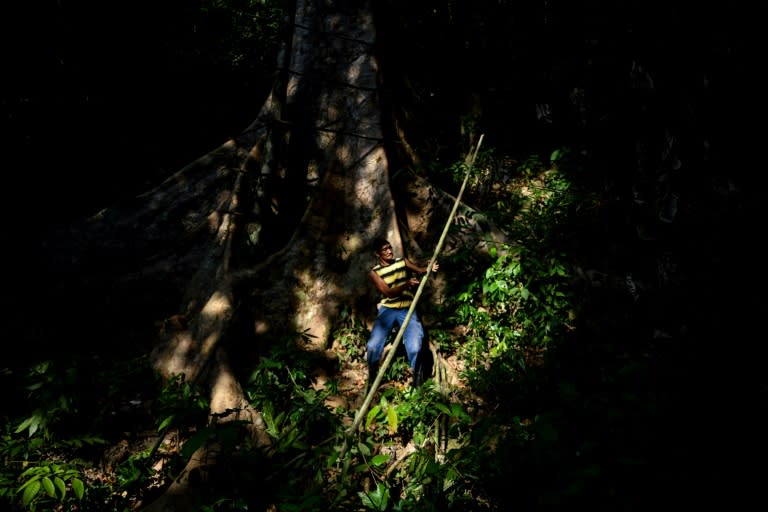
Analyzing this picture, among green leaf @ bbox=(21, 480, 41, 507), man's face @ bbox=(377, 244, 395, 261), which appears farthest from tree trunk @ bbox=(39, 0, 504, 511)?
green leaf @ bbox=(21, 480, 41, 507)

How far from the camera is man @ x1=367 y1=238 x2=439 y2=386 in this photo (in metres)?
3.77

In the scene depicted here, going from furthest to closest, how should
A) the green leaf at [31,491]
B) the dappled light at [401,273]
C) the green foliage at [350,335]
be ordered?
the green foliage at [350,335]
the green leaf at [31,491]
the dappled light at [401,273]

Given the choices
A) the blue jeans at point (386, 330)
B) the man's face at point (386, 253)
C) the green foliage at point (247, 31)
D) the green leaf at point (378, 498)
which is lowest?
the blue jeans at point (386, 330)

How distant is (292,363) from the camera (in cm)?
396

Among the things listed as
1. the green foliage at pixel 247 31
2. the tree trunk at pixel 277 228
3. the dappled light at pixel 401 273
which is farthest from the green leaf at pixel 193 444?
the green foliage at pixel 247 31

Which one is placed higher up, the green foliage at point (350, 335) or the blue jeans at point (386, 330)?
the blue jeans at point (386, 330)

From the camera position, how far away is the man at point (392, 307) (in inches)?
148

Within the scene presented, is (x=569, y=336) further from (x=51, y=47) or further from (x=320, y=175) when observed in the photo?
(x=51, y=47)

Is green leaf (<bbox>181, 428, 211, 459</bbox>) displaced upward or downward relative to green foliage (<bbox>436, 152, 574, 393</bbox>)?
upward

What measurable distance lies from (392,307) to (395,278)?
0.29m

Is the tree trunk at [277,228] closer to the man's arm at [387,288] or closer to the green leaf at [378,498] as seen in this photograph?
the man's arm at [387,288]

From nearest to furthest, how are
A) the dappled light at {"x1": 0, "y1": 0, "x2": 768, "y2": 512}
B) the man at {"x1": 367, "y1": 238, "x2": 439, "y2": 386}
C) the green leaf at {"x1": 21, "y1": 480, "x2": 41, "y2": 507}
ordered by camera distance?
the dappled light at {"x1": 0, "y1": 0, "x2": 768, "y2": 512}, the green leaf at {"x1": 21, "y1": 480, "x2": 41, "y2": 507}, the man at {"x1": 367, "y1": 238, "x2": 439, "y2": 386}

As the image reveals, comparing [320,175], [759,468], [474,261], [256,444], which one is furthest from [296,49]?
[759,468]

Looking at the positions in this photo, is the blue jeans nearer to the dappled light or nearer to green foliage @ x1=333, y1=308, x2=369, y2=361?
the dappled light
